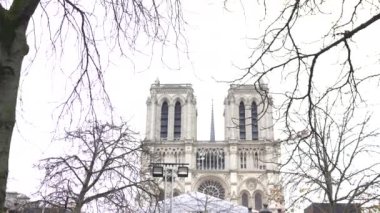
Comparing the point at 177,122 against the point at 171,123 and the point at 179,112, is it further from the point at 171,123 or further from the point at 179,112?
the point at 179,112

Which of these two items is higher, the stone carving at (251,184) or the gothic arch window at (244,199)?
the stone carving at (251,184)

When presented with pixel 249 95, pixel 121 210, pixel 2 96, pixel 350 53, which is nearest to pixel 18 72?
pixel 2 96

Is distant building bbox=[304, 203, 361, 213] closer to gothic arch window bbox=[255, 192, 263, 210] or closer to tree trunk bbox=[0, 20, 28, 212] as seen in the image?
tree trunk bbox=[0, 20, 28, 212]

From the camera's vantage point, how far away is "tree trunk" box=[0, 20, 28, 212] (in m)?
2.40

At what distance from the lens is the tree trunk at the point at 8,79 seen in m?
2.40

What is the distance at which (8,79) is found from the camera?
8.21ft

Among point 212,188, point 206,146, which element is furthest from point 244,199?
point 206,146

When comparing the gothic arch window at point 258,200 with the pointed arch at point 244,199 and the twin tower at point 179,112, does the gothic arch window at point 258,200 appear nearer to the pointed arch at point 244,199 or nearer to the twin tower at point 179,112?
the pointed arch at point 244,199

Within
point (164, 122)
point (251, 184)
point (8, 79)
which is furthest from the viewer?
point (164, 122)

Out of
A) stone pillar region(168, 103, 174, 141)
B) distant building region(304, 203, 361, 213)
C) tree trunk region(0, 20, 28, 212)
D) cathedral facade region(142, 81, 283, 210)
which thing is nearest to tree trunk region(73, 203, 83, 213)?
distant building region(304, 203, 361, 213)

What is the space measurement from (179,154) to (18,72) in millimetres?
60788

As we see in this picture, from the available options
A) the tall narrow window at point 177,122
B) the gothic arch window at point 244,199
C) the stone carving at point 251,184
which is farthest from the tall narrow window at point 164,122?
the gothic arch window at point 244,199

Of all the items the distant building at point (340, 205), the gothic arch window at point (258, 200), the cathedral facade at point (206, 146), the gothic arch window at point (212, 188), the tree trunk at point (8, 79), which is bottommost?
the tree trunk at point (8, 79)

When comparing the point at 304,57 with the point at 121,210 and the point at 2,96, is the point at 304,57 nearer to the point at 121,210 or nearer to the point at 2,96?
the point at 2,96
